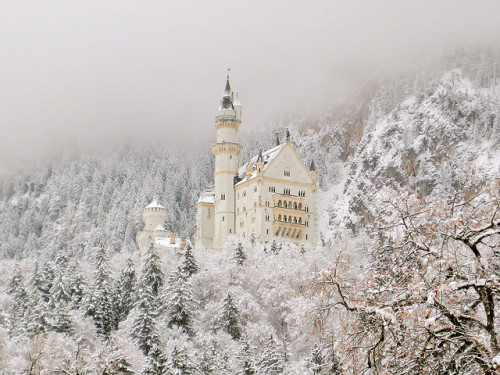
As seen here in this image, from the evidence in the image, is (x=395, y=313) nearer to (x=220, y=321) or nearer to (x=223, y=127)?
(x=220, y=321)

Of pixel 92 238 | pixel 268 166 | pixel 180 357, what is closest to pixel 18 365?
pixel 180 357

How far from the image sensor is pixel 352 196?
184250mm

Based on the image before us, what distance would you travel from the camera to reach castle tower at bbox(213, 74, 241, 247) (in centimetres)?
12419

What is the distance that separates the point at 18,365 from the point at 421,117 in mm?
140090

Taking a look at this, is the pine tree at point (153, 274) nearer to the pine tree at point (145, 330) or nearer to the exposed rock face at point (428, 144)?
the pine tree at point (145, 330)

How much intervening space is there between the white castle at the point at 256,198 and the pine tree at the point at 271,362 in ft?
209

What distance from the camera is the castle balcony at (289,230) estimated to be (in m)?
120

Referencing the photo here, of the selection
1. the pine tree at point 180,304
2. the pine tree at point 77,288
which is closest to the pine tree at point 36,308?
the pine tree at point 77,288

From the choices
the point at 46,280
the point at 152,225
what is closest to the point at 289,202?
the point at 152,225

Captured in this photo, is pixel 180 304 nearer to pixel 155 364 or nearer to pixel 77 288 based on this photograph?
pixel 77 288

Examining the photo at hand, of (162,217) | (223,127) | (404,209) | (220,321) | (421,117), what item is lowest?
(404,209)

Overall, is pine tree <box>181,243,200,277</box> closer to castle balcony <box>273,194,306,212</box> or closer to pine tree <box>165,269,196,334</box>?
pine tree <box>165,269,196,334</box>

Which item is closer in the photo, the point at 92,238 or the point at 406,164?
the point at 406,164

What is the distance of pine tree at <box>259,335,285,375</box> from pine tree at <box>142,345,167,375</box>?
6550 millimetres
